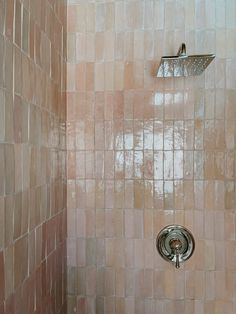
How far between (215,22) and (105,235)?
3.52ft

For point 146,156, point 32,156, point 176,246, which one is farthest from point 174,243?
point 32,156

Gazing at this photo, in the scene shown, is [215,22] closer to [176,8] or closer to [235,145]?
[176,8]

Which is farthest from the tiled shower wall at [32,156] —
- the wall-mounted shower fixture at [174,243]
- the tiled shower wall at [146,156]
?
the wall-mounted shower fixture at [174,243]

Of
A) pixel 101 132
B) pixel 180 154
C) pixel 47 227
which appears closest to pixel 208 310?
pixel 180 154

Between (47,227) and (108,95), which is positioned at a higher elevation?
(108,95)

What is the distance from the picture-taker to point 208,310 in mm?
1464

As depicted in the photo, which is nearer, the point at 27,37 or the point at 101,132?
the point at 27,37

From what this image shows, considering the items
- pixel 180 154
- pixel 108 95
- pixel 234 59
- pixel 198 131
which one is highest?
pixel 234 59

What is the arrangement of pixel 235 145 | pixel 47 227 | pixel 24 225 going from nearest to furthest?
1. pixel 24 225
2. pixel 47 227
3. pixel 235 145

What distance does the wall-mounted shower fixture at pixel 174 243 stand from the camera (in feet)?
4.70

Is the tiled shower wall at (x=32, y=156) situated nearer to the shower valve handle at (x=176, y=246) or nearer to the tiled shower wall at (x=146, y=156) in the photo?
the tiled shower wall at (x=146, y=156)

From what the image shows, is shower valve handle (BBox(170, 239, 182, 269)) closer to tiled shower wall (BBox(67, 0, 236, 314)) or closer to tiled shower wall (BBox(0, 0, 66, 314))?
tiled shower wall (BBox(67, 0, 236, 314))

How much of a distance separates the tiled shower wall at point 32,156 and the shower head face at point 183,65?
0.44m

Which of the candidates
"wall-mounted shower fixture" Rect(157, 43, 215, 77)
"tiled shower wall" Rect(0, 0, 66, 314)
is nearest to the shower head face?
"wall-mounted shower fixture" Rect(157, 43, 215, 77)
